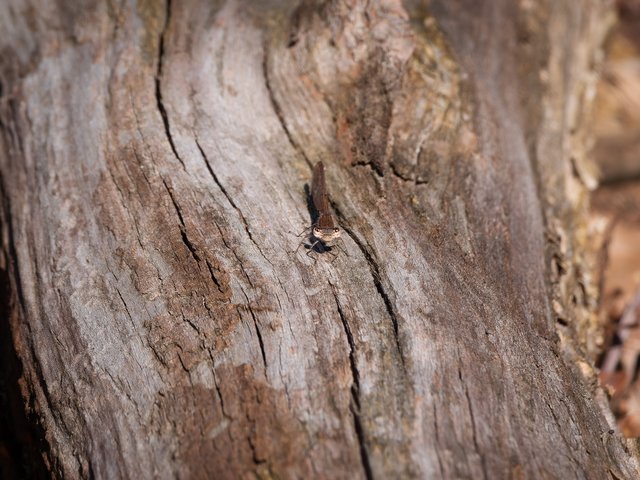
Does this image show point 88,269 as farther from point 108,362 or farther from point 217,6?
point 217,6

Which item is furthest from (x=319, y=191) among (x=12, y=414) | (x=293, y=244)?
(x=12, y=414)

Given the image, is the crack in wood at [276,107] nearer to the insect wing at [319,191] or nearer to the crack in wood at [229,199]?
the insect wing at [319,191]

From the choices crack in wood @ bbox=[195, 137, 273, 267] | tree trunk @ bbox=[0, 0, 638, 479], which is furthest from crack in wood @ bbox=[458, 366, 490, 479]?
crack in wood @ bbox=[195, 137, 273, 267]

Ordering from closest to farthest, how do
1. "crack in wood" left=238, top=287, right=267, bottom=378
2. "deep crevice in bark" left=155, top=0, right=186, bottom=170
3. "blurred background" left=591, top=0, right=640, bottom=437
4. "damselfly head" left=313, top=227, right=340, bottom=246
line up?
"crack in wood" left=238, top=287, right=267, bottom=378 → "damselfly head" left=313, top=227, right=340, bottom=246 → "deep crevice in bark" left=155, top=0, right=186, bottom=170 → "blurred background" left=591, top=0, right=640, bottom=437

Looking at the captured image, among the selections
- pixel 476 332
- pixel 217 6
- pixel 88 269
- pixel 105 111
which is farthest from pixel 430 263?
pixel 217 6

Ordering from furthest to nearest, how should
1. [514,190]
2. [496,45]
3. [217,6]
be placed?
[496,45] < [217,6] < [514,190]

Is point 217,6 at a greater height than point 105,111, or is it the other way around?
point 217,6

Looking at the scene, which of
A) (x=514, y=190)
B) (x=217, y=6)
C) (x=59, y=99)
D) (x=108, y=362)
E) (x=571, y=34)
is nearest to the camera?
(x=108, y=362)

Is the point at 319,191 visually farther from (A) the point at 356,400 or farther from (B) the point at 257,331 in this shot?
(A) the point at 356,400

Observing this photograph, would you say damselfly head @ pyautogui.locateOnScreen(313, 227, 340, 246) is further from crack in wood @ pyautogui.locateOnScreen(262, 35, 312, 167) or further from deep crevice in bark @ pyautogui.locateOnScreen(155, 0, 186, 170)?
deep crevice in bark @ pyautogui.locateOnScreen(155, 0, 186, 170)
